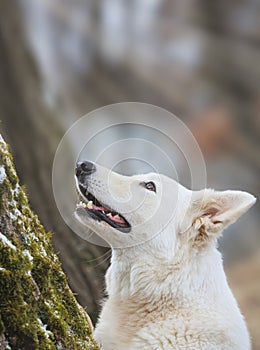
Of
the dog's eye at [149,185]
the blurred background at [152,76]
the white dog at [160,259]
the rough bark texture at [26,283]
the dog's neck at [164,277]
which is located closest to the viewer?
the rough bark texture at [26,283]

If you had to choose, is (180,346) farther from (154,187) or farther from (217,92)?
(217,92)

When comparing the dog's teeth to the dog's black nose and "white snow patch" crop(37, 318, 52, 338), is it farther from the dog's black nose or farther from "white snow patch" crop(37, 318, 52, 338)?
"white snow patch" crop(37, 318, 52, 338)

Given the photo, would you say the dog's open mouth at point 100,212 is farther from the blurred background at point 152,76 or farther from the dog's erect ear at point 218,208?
the blurred background at point 152,76

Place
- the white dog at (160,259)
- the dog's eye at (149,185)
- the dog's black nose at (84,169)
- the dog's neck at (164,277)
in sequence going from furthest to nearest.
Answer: the dog's eye at (149,185) < the dog's black nose at (84,169) < the dog's neck at (164,277) < the white dog at (160,259)

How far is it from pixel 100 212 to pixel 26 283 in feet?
3.57

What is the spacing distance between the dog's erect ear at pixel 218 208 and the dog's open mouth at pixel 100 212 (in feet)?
1.36

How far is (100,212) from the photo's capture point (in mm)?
3652

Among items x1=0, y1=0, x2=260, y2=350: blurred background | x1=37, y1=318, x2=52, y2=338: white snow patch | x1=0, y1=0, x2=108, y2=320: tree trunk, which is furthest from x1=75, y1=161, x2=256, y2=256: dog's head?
x1=0, y1=0, x2=260, y2=350: blurred background

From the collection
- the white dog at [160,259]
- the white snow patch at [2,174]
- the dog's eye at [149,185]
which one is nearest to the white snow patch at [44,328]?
the white snow patch at [2,174]

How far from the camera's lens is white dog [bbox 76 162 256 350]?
11.3ft

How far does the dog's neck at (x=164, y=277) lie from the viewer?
3.54m

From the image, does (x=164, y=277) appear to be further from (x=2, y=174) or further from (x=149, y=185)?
(x=2, y=174)

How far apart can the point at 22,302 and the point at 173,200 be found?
4.73 ft

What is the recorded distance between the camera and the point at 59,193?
4.94 metres
